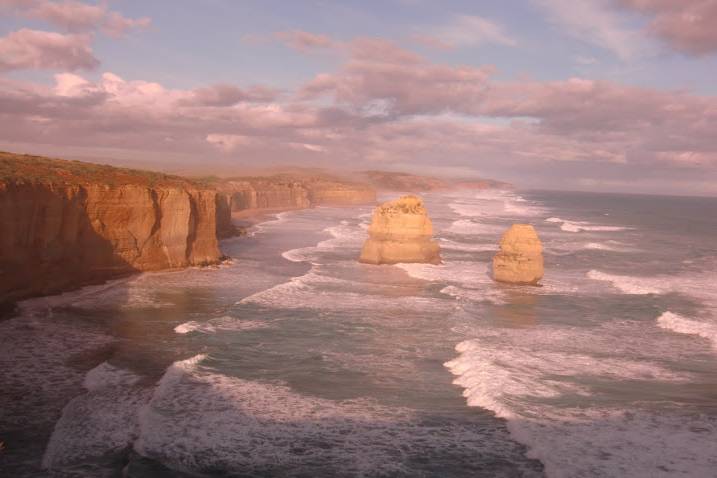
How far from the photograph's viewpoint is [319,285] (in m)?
30.6

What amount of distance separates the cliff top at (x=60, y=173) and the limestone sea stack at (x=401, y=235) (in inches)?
499

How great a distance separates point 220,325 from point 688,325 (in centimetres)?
1900

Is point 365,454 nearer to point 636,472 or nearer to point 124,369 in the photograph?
point 636,472

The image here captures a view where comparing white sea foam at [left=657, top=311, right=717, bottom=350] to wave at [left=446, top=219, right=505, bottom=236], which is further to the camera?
wave at [left=446, top=219, right=505, bottom=236]

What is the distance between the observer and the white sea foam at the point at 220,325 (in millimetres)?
21516

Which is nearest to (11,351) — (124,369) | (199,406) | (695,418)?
(124,369)

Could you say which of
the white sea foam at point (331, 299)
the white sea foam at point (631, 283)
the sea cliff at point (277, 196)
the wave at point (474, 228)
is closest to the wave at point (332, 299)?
the white sea foam at point (331, 299)

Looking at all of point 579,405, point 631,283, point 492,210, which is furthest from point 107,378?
point 492,210

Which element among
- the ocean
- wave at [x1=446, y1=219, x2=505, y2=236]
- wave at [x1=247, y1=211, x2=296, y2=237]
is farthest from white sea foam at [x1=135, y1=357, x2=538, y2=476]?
wave at [x1=446, y1=219, x2=505, y2=236]

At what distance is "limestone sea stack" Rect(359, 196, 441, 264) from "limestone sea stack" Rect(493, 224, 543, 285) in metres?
6.23

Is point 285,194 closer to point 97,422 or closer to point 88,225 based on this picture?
point 88,225

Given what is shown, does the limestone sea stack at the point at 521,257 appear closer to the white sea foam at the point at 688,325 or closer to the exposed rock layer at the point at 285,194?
the white sea foam at the point at 688,325

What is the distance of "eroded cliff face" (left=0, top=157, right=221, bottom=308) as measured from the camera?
2400 cm

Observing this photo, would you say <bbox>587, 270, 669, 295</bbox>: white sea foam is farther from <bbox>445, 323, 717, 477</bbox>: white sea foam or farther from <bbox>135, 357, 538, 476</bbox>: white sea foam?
<bbox>135, 357, 538, 476</bbox>: white sea foam
